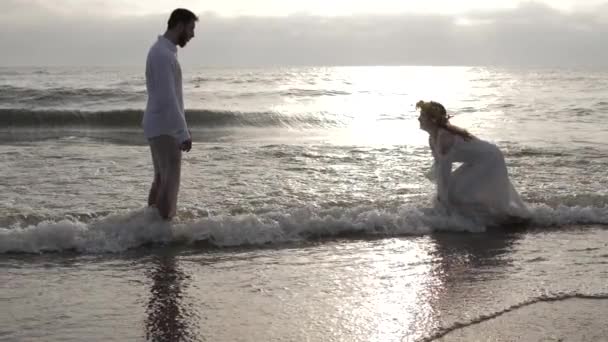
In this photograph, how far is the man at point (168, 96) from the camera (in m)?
5.75

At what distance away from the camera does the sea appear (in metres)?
3.85

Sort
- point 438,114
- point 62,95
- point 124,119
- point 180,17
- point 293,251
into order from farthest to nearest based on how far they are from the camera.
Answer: point 62,95, point 124,119, point 438,114, point 180,17, point 293,251

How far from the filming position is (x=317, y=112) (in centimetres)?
2239

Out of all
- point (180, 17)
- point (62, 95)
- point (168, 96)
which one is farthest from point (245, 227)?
point (62, 95)

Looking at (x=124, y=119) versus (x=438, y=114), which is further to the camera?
(x=124, y=119)

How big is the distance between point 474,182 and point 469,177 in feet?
0.22

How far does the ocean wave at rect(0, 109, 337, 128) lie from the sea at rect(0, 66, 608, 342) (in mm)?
7943

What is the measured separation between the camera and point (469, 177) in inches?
263

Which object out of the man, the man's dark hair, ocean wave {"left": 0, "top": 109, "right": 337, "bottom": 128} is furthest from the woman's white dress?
ocean wave {"left": 0, "top": 109, "right": 337, "bottom": 128}

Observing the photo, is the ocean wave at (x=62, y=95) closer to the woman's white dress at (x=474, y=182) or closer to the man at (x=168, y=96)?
the man at (x=168, y=96)

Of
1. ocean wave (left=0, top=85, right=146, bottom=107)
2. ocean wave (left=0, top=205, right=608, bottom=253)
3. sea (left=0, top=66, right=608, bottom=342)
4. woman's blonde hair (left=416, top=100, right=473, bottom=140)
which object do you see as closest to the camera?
sea (left=0, top=66, right=608, bottom=342)

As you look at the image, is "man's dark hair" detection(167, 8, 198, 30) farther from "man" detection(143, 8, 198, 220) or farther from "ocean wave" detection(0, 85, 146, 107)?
"ocean wave" detection(0, 85, 146, 107)

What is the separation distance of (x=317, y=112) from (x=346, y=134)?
5881 mm

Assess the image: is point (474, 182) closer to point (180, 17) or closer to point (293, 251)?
point (293, 251)
